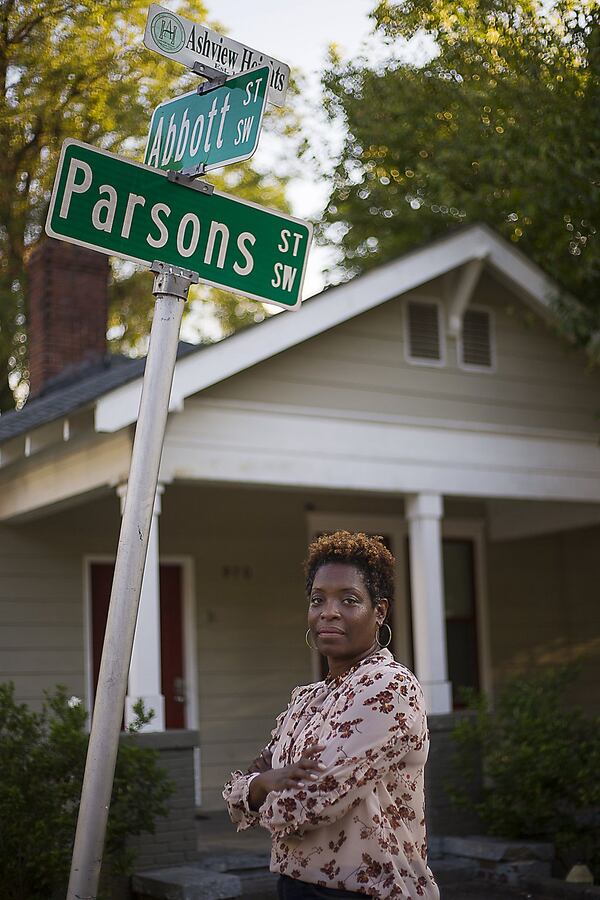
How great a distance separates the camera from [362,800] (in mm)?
2934

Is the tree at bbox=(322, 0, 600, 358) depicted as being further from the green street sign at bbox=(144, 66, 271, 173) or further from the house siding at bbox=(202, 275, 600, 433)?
the green street sign at bbox=(144, 66, 271, 173)

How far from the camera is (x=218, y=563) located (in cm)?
1161

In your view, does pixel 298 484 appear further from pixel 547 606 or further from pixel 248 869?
pixel 547 606

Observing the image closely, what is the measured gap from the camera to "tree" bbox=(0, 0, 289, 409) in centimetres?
929

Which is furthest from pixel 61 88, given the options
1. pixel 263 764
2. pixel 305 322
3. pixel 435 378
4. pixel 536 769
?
pixel 263 764

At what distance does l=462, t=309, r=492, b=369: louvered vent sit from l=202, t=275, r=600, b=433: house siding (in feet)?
0.33

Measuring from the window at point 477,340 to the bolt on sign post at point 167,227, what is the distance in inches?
274

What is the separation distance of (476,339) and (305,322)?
7.55ft

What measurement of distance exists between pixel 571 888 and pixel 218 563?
5176mm

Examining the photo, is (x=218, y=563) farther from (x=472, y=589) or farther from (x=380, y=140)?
(x=380, y=140)

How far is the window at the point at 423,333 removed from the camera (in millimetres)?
10359

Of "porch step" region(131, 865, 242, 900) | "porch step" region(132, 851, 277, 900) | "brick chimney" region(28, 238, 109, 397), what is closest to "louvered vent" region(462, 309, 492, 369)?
"brick chimney" region(28, 238, 109, 397)

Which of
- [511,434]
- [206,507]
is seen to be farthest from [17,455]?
[511,434]

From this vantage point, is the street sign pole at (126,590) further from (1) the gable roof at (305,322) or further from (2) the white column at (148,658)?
(1) the gable roof at (305,322)
